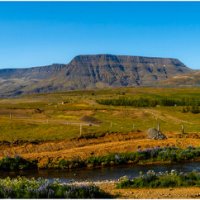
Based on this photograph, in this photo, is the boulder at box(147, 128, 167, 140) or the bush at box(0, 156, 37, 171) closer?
the bush at box(0, 156, 37, 171)

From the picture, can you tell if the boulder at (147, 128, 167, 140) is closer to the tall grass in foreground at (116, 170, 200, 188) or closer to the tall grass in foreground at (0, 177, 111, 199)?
the tall grass in foreground at (116, 170, 200, 188)

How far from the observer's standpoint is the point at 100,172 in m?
39.3

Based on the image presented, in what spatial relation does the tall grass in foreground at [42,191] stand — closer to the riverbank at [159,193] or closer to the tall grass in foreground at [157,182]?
the riverbank at [159,193]

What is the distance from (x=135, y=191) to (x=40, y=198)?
669cm

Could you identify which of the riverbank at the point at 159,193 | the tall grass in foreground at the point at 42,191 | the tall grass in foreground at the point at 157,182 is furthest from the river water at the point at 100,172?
the tall grass in foreground at the point at 42,191

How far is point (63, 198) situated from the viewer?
65.3 ft

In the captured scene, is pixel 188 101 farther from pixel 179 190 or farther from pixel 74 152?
pixel 179 190

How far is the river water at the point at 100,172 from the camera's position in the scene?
36.9 m

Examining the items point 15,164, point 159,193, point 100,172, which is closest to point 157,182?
point 159,193

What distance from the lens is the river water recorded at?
3694cm

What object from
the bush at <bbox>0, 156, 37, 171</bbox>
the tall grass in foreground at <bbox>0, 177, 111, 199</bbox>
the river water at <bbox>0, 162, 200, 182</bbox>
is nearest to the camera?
the tall grass in foreground at <bbox>0, 177, 111, 199</bbox>

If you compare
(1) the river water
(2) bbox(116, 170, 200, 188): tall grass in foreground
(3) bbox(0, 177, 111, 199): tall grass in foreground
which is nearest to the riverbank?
(2) bbox(116, 170, 200, 188): tall grass in foreground

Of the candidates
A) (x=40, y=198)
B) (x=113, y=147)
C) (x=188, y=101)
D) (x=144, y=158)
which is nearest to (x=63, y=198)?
(x=40, y=198)

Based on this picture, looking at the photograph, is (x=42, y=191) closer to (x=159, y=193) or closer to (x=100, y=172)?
(x=159, y=193)
